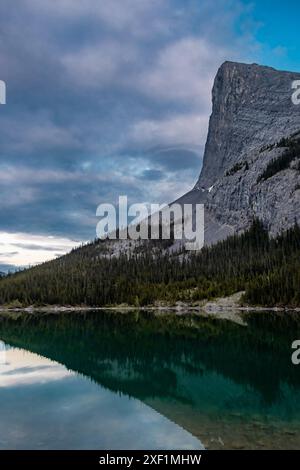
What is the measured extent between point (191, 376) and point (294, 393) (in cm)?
1171

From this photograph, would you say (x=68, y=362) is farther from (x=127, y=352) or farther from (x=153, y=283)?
(x=153, y=283)

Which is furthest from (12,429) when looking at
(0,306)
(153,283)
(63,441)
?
(0,306)

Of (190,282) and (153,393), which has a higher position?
(190,282)

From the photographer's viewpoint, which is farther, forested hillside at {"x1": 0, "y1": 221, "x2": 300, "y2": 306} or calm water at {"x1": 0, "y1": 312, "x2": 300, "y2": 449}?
forested hillside at {"x1": 0, "y1": 221, "x2": 300, "y2": 306}

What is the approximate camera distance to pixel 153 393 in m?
35.3

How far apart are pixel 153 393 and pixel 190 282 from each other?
127133 mm

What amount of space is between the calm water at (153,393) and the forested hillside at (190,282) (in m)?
61.5

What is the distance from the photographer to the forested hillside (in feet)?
434

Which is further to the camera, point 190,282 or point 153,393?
point 190,282

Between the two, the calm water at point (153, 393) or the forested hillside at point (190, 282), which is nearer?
the calm water at point (153, 393)

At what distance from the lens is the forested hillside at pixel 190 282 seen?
5212 inches

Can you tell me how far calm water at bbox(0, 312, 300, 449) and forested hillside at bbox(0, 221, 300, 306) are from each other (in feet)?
202

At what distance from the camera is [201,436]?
22.5 m

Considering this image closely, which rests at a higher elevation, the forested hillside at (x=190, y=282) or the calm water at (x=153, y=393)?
the forested hillside at (x=190, y=282)
